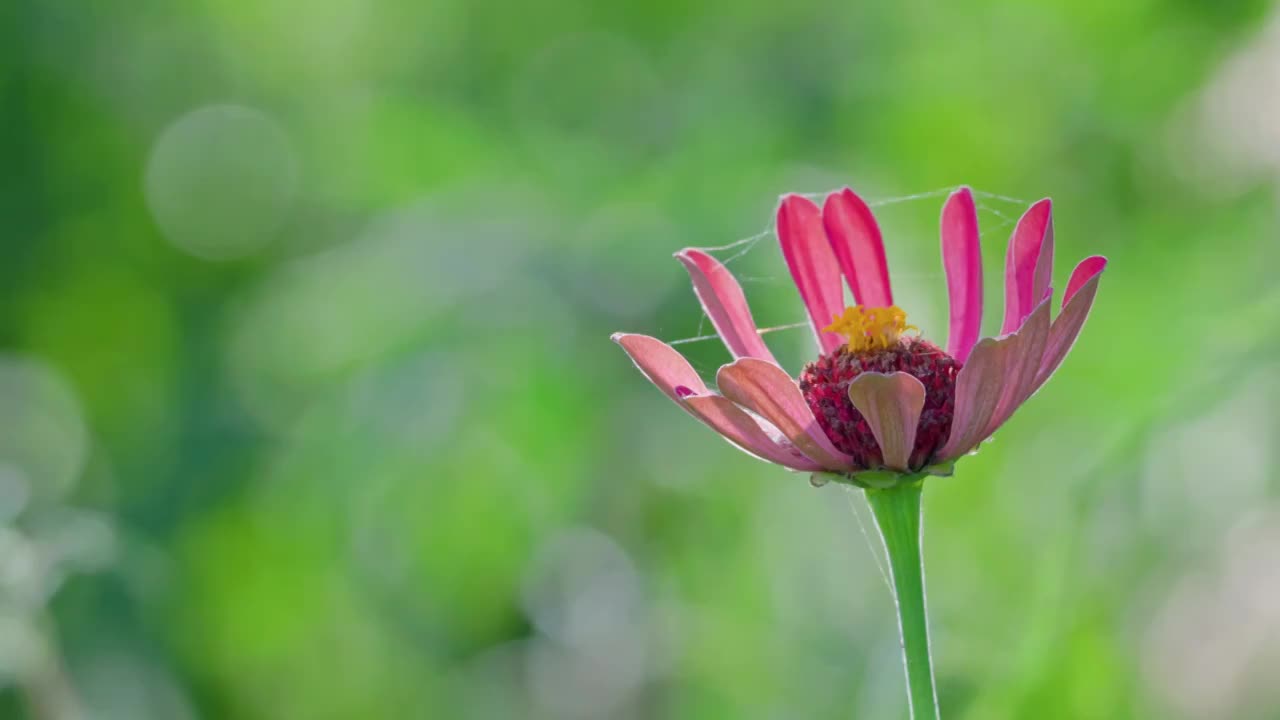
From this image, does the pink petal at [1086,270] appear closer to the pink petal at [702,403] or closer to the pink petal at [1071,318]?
the pink petal at [1071,318]

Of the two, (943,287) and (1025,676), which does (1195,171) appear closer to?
(943,287)

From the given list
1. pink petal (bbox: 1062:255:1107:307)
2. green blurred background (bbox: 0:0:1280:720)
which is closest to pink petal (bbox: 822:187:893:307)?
pink petal (bbox: 1062:255:1107:307)

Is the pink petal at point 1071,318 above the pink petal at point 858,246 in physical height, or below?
below

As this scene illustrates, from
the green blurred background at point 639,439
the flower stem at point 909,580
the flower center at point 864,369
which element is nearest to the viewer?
the flower stem at point 909,580

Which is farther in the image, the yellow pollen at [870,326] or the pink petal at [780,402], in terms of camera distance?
the yellow pollen at [870,326]

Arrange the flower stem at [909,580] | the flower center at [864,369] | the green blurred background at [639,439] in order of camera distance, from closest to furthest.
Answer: the flower stem at [909,580] → the flower center at [864,369] → the green blurred background at [639,439]

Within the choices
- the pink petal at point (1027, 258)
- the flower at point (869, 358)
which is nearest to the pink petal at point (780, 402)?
the flower at point (869, 358)
